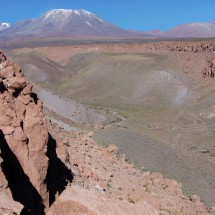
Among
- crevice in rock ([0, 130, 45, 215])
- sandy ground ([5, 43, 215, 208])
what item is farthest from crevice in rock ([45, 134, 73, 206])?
sandy ground ([5, 43, 215, 208])

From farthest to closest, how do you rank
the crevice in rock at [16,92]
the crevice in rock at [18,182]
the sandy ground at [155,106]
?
the sandy ground at [155,106] → the crevice in rock at [16,92] → the crevice in rock at [18,182]

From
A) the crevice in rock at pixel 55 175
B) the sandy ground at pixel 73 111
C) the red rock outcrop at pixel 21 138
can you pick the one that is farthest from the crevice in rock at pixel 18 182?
→ the sandy ground at pixel 73 111

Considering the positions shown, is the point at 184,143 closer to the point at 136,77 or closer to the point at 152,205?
the point at 152,205

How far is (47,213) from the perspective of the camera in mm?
13570

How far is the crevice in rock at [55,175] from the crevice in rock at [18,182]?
0.88m

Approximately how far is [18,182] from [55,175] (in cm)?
265

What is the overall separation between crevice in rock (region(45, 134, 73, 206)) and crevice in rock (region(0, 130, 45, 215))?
2.89ft

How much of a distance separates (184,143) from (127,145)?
8951 millimetres

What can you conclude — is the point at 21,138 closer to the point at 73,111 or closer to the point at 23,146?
the point at 23,146

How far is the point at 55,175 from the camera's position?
1535 centimetres

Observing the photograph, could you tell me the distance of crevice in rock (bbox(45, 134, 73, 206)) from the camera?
1434cm

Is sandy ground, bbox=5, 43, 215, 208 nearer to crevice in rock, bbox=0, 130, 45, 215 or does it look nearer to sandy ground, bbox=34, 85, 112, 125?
sandy ground, bbox=34, 85, 112, 125

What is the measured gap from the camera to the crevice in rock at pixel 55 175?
14337mm

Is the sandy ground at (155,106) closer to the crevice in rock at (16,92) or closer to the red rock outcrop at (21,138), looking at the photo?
the red rock outcrop at (21,138)
